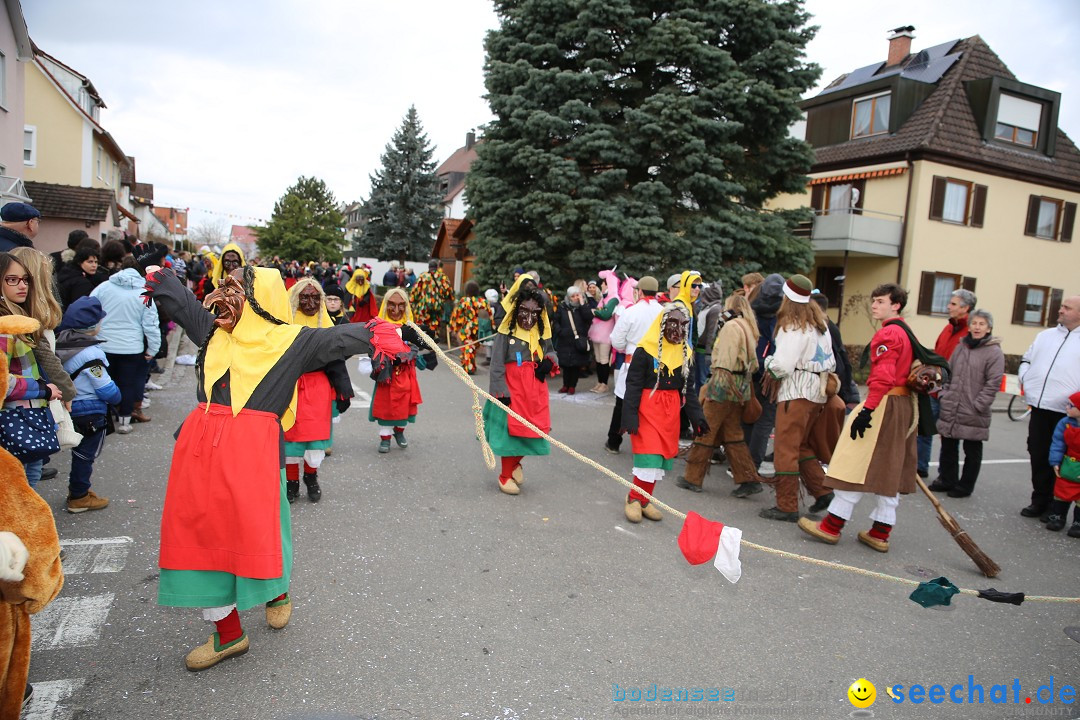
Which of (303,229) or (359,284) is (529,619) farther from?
(303,229)

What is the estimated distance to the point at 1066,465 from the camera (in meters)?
6.22

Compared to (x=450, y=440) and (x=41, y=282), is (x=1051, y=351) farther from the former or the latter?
(x=41, y=282)

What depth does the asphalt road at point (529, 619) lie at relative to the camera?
10.6 feet

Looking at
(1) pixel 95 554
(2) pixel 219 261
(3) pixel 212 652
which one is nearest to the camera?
(3) pixel 212 652

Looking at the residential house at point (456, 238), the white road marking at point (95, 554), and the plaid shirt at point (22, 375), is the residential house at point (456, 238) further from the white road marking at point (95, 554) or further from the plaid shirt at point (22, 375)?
the plaid shirt at point (22, 375)

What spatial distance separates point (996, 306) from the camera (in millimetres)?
23125

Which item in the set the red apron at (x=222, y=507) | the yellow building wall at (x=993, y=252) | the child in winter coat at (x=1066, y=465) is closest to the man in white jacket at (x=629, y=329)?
the child in winter coat at (x=1066, y=465)

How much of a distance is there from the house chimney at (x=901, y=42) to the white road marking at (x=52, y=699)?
3006 centimetres

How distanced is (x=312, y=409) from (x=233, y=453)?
98.9 inches

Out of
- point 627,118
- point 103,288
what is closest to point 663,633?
point 103,288

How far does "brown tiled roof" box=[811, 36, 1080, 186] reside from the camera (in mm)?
21500

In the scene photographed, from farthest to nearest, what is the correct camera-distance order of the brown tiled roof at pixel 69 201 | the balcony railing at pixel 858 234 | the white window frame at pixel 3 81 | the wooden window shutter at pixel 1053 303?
1. the wooden window shutter at pixel 1053 303
2. the brown tiled roof at pixel 69 201
3. the balcony railing at pixel 858 234
4. the white window frame at pixel 3 81

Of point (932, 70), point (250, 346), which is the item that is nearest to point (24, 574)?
point (250, 346)

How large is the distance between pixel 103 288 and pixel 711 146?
1093cm
